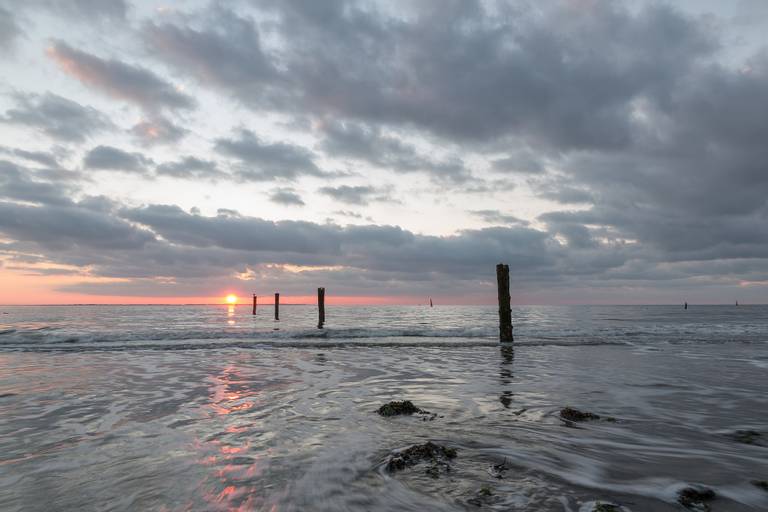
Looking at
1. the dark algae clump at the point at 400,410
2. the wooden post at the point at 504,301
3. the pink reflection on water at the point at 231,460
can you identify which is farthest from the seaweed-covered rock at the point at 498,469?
the wooden post at the point at 504,301

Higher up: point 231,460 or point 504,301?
point 504,301

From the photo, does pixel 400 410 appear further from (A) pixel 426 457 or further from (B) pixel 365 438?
(A) pixel 426 457

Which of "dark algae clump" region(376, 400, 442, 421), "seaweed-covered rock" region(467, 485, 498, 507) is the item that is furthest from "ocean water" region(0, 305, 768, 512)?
"dark algae clump" region(376, 400, 442, 421)

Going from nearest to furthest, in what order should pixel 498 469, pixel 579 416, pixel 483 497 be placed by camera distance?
pixel 483 497
pixel 498 469
pixel 579 416

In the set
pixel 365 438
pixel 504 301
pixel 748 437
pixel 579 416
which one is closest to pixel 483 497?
pixel 365 438

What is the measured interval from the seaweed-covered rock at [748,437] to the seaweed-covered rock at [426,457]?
393cm

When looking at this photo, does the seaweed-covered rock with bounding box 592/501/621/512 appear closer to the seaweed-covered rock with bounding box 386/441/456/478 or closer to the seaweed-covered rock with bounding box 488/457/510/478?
the seaweed-covered rock with bounding box 488/457/510/478

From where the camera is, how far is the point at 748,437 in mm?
5535

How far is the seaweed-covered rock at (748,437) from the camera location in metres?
5.35

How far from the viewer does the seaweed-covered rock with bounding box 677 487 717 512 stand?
3395mm

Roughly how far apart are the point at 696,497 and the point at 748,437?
2.98 m

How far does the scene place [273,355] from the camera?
51.5ft

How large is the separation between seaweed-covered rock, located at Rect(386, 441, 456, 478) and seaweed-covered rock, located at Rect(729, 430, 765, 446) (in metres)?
3.93

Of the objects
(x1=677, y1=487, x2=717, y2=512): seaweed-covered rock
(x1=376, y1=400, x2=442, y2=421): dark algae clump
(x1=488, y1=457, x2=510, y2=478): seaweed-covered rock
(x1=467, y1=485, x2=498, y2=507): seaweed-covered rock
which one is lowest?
(x1=376, y1=400, x2=442, y2=421): dark algae clump
